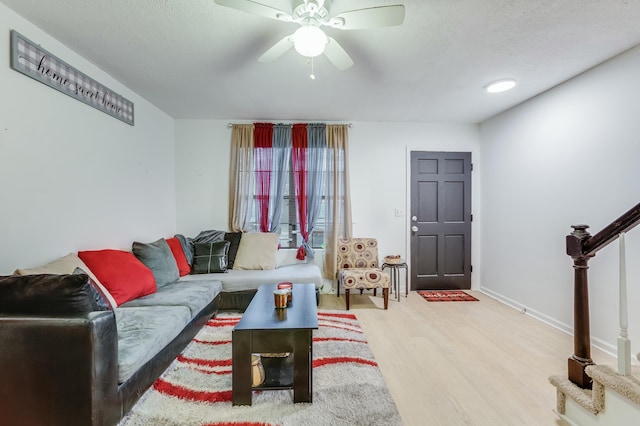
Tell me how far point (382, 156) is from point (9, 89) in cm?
380

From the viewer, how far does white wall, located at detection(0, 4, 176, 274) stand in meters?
1.86

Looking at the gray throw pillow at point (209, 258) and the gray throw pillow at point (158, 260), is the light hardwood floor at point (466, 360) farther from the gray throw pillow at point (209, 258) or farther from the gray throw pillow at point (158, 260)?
the gray throw pillow at point (158, 260)

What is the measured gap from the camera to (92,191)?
2.53 metres

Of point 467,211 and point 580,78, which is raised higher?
point 580,78

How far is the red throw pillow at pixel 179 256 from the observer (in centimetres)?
327

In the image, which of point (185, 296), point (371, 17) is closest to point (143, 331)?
point (185, 296)

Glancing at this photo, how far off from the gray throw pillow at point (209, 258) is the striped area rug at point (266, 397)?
1063mm

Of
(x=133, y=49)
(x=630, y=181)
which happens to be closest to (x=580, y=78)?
(x=630, y=181)

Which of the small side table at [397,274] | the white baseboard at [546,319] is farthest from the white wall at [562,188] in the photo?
the small side table at [397,274]

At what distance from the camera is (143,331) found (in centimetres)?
183

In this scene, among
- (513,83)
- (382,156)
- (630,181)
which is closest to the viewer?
(630,181)

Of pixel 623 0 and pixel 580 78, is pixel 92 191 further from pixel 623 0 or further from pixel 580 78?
pixel 580 78

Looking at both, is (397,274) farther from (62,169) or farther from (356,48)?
(62,169)

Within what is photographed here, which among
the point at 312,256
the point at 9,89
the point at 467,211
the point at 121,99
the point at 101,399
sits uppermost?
the point at 121,99
